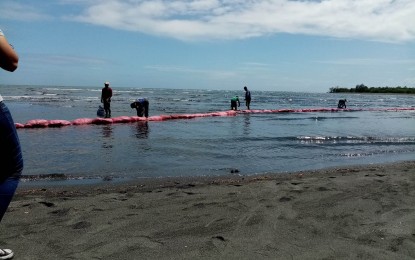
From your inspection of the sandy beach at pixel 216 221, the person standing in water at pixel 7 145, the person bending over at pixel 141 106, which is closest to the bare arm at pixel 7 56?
the person standing in water at pixel 7 145

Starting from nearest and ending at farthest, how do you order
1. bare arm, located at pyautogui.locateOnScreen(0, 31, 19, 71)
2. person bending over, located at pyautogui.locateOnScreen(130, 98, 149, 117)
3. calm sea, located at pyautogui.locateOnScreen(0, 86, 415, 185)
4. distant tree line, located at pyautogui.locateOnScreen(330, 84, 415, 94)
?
bare arm, located at pyautogui.locateOnScreen(0, 31, 19, 71) → calm sea, located at pyautogui.locateOnScreen(0, 86, 415, 185) → person bending over, located at pyautogui.locateOnScreen(130, 98, 149, 117) → distant tree line, located at pyautogui.locateOnScreen(330, 84, 415, 94)

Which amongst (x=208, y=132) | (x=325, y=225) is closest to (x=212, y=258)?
(x=325, y=225)

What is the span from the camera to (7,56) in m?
2.68

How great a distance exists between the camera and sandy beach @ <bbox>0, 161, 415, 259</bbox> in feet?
11.6

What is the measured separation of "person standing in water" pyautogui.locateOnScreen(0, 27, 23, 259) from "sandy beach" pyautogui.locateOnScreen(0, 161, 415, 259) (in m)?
0.77

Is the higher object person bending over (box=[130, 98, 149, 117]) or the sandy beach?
person bending over (box=[130, 98, 149, 117])

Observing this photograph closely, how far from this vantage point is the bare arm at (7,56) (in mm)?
2645

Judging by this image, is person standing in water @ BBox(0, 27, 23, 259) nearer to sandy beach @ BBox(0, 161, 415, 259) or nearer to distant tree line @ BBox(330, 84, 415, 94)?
sandy beach @ BBox(0, 161, 415, 259)

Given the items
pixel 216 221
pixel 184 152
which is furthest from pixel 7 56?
pixel 184 152

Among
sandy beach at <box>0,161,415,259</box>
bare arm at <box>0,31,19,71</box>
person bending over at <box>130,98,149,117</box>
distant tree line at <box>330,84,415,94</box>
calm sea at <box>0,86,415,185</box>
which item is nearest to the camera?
bare arm at <box>0,31,19,71</box>

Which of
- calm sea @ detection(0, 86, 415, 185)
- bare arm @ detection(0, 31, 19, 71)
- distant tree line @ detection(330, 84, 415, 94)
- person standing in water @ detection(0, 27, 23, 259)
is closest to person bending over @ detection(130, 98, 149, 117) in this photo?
calm sea @ detection(0, 86, 415, 185)

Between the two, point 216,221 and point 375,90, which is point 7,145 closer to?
point 216,221

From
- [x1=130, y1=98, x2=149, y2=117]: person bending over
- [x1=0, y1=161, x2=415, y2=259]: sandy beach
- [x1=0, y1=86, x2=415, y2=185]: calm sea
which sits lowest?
[x1=0, y1=86, x2=415, y2=185]: calm sea

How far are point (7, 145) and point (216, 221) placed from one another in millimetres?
2388
